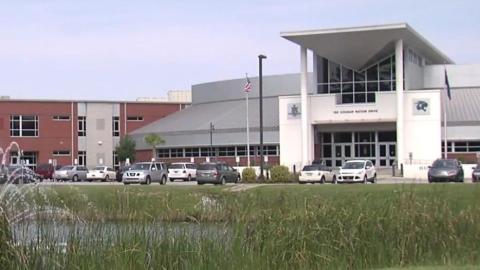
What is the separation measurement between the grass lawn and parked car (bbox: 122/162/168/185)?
112 ft

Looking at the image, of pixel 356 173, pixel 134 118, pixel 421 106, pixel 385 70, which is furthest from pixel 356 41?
pixel 134 118

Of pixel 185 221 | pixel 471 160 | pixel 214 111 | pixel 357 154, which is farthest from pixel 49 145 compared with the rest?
pixel 185 221

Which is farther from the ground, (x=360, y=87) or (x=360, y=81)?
(x=360, y=81)

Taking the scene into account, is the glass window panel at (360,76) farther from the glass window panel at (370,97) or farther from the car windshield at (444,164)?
the car windshield at (444,164)

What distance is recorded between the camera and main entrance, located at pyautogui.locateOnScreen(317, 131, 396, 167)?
2763 inches

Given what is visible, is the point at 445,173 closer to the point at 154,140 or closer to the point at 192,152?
the point at 192,152

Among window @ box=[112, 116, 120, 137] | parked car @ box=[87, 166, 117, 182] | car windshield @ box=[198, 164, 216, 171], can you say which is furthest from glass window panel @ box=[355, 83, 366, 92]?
window @ box=[112, 116, 120, 137]

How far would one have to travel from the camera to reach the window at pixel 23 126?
91500 millimetres

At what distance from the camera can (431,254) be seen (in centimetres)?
1330

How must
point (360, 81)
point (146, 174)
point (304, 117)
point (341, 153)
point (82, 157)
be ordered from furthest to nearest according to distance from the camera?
point (82, 157)
point (341, 153)
point (360, 81)
point (304, 117)
point (146, 174)

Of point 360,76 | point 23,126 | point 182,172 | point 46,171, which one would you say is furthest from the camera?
point 23,126

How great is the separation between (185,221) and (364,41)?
55.5 m

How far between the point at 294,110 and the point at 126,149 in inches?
1019

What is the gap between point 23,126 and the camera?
92.1 meters
